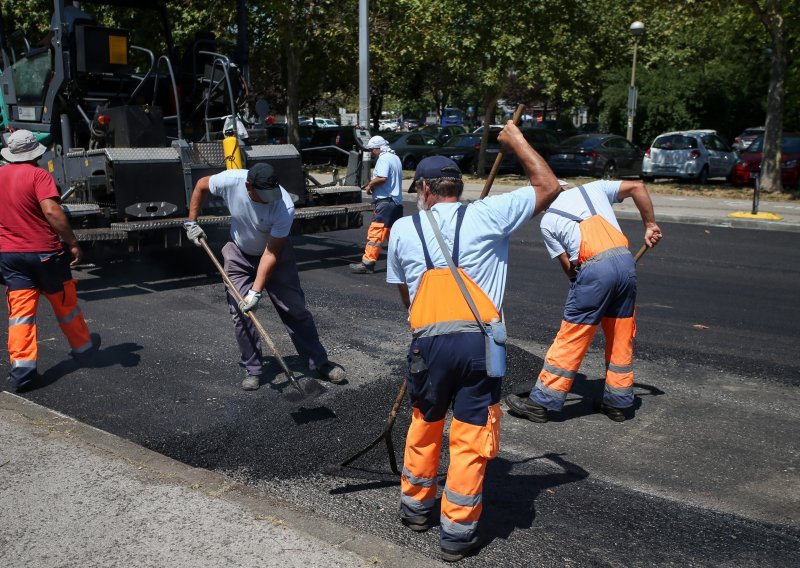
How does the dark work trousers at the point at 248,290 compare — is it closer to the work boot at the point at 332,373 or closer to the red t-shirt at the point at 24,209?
the work boot at the point at 332,373

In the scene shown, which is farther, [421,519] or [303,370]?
[303,370]

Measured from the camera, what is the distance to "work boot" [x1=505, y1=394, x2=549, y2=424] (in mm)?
5418

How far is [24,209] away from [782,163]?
1966 centimetres

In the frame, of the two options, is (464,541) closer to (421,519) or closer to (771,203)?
(421,519)

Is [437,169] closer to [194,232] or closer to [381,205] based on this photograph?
[194,232]

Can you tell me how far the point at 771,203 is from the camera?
18531 millimetres

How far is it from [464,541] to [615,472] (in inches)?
52.7

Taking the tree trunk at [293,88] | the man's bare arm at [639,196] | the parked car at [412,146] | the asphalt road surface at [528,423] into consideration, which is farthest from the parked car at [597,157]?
the man's bare arm at [639,196]

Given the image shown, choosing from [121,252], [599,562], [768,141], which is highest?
[768,141]

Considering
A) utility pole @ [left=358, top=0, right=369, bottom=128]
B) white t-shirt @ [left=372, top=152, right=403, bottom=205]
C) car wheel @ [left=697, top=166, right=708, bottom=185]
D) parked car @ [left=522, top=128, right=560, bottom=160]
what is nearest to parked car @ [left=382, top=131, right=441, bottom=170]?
parked car @ [left=522, top=128, right=560, bottom=160]

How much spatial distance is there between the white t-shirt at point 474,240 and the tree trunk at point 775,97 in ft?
56.9

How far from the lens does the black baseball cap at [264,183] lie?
542 centimetres

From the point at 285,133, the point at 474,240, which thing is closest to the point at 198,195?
the point at 474,240

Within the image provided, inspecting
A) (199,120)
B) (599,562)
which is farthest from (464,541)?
(199,120)
